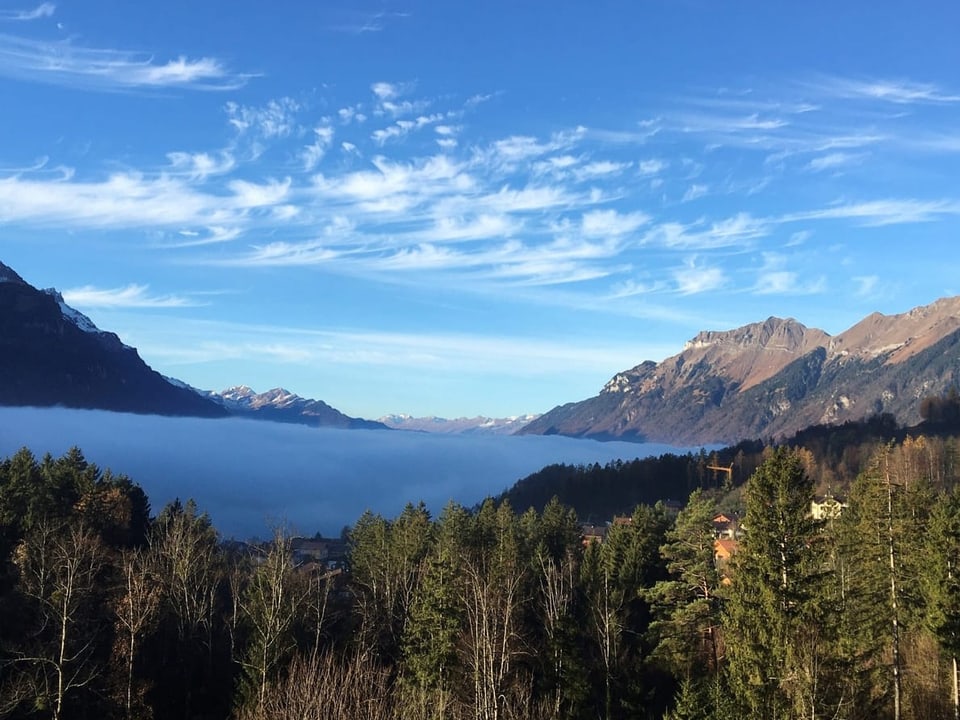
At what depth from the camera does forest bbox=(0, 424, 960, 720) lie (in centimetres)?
2241

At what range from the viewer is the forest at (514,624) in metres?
22.4

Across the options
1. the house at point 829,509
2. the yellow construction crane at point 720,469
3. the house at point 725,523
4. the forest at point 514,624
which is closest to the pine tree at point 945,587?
the forest at point 514,624

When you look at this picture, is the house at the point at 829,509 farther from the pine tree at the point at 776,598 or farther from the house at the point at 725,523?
the house at the point at 725,523

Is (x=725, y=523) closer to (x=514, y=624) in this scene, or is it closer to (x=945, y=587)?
(x=945, y=587)

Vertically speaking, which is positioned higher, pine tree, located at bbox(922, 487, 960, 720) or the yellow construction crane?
pine tree, located at bbox(922, 487, 960, 720)

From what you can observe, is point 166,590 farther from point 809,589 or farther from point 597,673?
point 809,589

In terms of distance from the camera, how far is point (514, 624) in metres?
33.3

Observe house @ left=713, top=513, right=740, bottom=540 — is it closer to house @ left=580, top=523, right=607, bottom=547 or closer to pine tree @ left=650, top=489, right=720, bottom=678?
house @ left=580, top=523, right=607, bottom=547

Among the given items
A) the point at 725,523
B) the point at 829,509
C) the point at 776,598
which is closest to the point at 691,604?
the point at 829,509

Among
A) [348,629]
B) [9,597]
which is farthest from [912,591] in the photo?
[9,597]

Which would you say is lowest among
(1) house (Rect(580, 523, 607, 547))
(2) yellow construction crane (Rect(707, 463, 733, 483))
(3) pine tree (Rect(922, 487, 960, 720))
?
(1) house (Rect(580, 523, 607, 547))

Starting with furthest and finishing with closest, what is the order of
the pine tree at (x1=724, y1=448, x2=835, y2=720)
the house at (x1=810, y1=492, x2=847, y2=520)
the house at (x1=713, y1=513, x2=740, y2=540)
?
the house at (x1=713, y1=513, x2=740, y2=540), the house at (x1=810, y1=492, x2=847, y2=520), the pine tree at (x1=724, y1=448, x2=835, y2=720)

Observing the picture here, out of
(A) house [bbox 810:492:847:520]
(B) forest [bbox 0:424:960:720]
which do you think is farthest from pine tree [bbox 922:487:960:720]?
(A) house [bbox 810:492:847:520]

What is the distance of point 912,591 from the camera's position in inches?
1387
